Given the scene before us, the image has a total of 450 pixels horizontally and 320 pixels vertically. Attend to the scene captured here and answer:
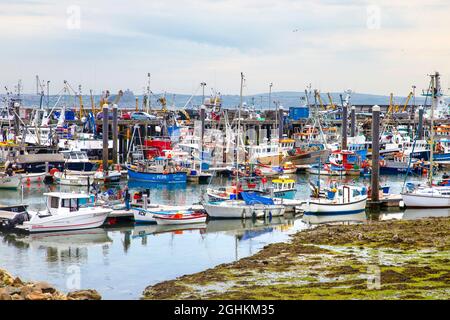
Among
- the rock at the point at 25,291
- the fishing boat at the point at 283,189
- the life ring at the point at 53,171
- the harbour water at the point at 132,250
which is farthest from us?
the life ring at the point at 53,171

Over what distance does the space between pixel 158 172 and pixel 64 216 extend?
23632 millimetres

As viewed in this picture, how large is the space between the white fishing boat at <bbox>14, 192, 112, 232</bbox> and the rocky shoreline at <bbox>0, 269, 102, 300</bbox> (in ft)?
44.1

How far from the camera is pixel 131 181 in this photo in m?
61.2

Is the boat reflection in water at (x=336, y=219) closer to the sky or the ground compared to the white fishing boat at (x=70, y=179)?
closer to the ground

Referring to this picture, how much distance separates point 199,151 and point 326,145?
13.8 metres

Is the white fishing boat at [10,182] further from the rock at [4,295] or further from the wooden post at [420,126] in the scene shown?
the wooden post at [420,126]

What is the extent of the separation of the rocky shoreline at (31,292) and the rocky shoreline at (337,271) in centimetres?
295

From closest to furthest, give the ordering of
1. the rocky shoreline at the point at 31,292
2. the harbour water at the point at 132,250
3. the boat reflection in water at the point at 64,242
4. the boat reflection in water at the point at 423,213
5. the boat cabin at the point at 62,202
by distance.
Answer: the rocky shoreline at the point at 31,292, the harbour water at the point at 132,250, the boat reflection in water at the point at 64,242, the boat cabin at the point at 62,202, the boat reflection in water at the point at 423,213

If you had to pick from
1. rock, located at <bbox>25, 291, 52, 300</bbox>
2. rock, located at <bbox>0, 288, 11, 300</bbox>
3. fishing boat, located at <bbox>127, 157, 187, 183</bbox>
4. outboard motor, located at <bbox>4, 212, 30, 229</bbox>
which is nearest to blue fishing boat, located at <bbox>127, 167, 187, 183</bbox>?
fishing boat, located at <bbox>127, 157, 187, 183</bbox>

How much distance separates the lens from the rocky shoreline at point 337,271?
75.3ft

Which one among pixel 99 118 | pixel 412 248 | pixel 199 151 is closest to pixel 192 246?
pixel 412 248

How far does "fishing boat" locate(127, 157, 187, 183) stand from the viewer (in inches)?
2362

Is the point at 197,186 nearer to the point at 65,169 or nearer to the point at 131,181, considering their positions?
the point at 131,181

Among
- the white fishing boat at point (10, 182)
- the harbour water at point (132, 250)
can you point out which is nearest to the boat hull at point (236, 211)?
the harbour water at point (132, 250)
